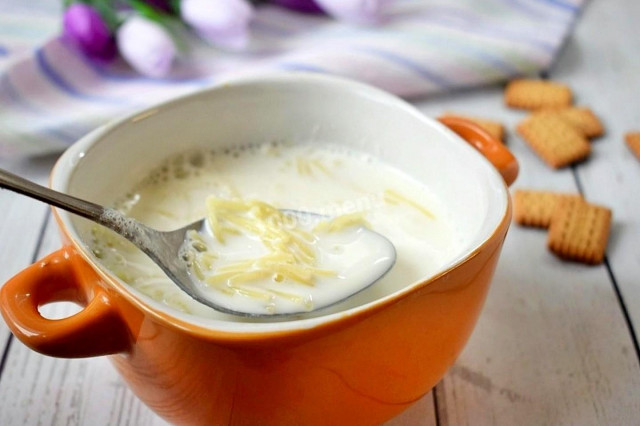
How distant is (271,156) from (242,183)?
55 millimetres

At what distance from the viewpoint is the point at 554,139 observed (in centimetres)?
101

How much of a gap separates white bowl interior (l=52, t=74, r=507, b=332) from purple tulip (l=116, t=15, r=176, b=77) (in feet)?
1.07

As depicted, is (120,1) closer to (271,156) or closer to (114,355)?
(271,156)

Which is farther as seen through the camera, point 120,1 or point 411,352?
point 120,1

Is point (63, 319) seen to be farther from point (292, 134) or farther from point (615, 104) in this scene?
point (615, 104)

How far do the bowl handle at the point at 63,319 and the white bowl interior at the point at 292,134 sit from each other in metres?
A: 0.10

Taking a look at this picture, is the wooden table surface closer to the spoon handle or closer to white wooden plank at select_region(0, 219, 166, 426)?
white wooden plank at select_region(0, 219, 166, 426)

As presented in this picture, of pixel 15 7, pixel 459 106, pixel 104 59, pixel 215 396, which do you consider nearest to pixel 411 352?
pixel 215 396

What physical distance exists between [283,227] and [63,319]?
8.2 inches

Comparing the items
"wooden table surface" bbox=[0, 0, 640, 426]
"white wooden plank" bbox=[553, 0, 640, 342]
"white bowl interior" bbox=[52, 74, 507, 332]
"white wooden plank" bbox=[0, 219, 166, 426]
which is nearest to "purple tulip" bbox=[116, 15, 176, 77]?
"wooden table surface" bbox=[0, 0, 640, 426]

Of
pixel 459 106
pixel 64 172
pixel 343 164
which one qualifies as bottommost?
pixel 459 106

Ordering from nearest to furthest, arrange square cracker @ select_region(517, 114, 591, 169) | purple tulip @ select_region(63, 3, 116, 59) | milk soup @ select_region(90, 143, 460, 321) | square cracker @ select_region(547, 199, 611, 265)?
milk soup @ select_region(90, 143, 460, 321)
square cracker @ select_region(547, 199, 611, 265)
square cracker @ select_region(517, 114, 591, 169)
purple tulip @ select_region(63, 3, 116, 59)

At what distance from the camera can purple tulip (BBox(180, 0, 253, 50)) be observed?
113 cm

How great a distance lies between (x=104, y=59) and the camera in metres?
1.15
